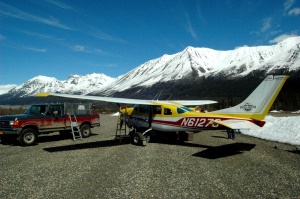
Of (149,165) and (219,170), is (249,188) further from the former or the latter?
(149,165)

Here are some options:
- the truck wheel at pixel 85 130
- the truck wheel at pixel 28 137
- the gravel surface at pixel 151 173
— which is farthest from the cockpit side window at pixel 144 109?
the truck wheel at pixel 28 137

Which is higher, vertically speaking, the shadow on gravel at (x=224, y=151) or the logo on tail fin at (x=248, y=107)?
the logo on tail fin at (x=248, y=107)

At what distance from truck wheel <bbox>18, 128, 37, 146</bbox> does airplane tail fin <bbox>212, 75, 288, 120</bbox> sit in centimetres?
1266

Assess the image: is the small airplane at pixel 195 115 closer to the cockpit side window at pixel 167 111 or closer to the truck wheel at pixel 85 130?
the cockpit side window at pixel 167 111

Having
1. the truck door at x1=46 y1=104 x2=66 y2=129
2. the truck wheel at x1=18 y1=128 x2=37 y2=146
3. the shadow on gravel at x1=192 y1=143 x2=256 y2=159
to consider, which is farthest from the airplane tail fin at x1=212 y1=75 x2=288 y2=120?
the truck wheel at x1=18 y1=128 x2=37 y2=146

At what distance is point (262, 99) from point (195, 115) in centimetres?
387

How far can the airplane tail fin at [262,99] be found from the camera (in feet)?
44.2

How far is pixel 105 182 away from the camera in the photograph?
871cm

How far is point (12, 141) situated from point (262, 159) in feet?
54.2

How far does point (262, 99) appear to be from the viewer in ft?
46.0

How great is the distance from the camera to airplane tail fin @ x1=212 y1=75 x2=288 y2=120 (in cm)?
1347

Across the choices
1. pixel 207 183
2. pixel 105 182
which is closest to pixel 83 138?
pixel 105 182

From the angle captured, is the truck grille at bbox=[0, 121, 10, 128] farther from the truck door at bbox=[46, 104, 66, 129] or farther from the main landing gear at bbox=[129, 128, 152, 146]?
the main landing gear at bbox=[129, 128, 152, 146]

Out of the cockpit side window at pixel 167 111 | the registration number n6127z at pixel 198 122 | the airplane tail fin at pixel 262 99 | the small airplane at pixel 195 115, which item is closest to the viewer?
the airplane tail fin at pixel 262 99
